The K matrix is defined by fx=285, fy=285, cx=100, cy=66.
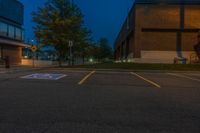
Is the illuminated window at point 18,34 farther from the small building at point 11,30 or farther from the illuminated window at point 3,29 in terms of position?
the illuminated window at point 3,29

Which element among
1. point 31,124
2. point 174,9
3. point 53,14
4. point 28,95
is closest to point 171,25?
point 174,9

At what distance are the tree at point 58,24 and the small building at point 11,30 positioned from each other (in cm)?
839

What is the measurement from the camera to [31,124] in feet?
18.1

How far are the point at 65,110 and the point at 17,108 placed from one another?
121cm

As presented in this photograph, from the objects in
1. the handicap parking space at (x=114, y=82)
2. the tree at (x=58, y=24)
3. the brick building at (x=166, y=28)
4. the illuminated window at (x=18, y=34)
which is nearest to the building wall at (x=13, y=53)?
the illuminated window at (x=18, y=34)

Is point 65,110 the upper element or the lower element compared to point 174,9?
lower

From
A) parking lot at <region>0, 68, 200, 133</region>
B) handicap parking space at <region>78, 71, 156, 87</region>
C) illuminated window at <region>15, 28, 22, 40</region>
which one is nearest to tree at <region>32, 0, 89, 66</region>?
illuminated window at <region>15, 28, 22, 40</region>

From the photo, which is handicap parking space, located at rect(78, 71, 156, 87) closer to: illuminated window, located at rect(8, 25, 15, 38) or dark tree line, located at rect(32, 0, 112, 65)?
dark tree line, located at rect(32, 0, 112, 65)

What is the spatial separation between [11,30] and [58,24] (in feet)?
54.9

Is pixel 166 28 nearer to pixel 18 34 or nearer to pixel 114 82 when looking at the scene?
pixel 18 34

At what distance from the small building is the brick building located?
842 inches

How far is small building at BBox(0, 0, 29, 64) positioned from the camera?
47.7 m

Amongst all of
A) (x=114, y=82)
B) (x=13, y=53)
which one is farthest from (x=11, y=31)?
(x=114, y=82)

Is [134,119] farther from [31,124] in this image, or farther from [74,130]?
[31,124]
